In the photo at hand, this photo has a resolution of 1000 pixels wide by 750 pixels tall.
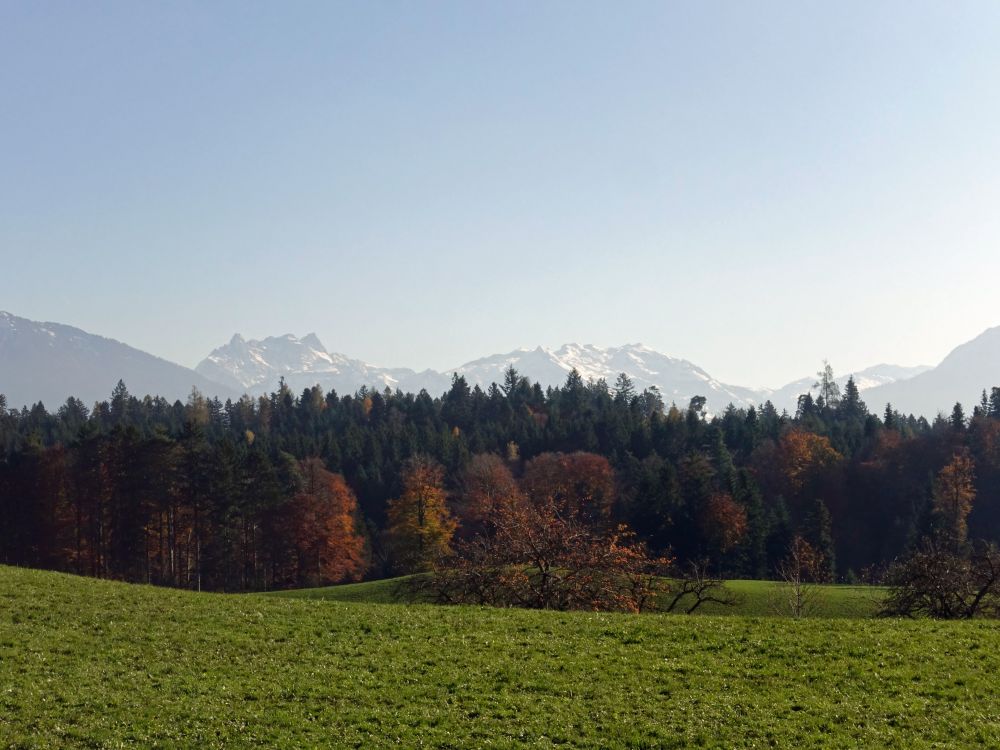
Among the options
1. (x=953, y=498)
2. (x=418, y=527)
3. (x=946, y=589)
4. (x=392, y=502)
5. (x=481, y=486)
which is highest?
(x=481, y=486)

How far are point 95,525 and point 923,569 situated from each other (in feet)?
284

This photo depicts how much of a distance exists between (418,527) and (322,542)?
1173 centimetres

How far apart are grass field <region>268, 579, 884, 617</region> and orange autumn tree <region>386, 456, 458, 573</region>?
113ft

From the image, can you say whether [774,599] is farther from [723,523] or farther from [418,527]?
[418,527]

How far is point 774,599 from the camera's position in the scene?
187 ft

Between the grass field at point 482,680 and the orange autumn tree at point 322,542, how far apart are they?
6819cm

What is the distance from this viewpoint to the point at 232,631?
29.5 meters

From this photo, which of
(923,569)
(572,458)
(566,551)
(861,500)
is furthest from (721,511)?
(923,569)

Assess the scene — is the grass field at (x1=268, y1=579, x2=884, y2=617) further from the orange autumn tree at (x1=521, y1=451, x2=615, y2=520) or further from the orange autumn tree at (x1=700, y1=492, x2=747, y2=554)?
the orange autumn tree at (x1=521, y1=451, x2=615, y2=520)

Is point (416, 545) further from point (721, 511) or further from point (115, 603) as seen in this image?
point (115, 603)

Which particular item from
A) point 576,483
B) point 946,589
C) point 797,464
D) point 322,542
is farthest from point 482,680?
point 797,464

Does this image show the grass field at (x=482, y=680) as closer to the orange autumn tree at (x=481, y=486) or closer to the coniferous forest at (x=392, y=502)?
the coniferous forest at (x=392, y=502)

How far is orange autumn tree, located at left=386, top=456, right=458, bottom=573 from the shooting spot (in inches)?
3915

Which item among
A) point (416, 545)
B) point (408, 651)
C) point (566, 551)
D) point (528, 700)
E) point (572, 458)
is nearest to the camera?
point (528, 700)
